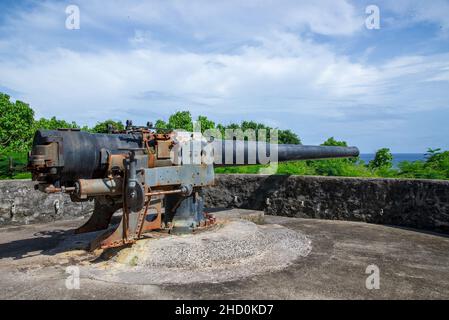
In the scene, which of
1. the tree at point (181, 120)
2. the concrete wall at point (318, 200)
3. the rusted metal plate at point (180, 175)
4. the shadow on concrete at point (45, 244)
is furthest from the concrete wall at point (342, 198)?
the tree at point (181, 120)

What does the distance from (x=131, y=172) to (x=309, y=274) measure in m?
2.67

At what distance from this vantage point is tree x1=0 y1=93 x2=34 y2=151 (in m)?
21.4

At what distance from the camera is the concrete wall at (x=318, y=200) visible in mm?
8203

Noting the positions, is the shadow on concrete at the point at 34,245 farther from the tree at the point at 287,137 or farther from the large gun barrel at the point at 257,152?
the tree at the point at 287,137

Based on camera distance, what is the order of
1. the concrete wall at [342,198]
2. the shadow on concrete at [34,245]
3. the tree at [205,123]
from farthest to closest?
the tree at [205,123] < the concrete wall at [342,198] < the shadow on concrete at [34,245]

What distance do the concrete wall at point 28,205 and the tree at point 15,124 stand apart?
12.6m

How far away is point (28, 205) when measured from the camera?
903 centimetres

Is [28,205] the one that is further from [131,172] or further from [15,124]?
[15,124]

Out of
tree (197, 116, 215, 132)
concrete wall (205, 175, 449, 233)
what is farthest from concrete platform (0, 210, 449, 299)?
tree (197, 116, 215, 132)

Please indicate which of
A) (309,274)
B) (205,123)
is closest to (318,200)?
(309,274)

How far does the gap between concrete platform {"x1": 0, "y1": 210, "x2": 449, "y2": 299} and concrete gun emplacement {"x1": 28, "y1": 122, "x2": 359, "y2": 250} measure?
912 mm

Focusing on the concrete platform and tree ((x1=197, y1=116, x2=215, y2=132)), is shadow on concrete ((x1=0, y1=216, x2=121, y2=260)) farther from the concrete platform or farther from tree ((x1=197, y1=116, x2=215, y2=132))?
tree ((x1=197, y1=116, x2=215, y2=132))
